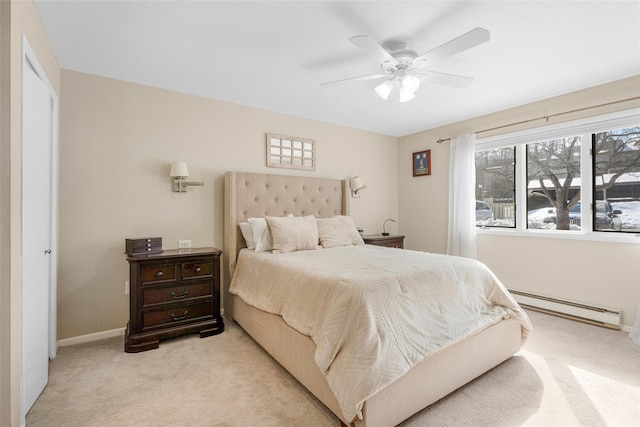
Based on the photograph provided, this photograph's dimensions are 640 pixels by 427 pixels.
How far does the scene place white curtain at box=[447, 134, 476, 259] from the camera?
4051 mm

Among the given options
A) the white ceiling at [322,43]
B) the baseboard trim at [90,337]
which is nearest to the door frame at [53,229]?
the baseboard trim at [90,337]

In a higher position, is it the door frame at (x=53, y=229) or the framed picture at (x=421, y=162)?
the framed picture at (x=421, y=162)

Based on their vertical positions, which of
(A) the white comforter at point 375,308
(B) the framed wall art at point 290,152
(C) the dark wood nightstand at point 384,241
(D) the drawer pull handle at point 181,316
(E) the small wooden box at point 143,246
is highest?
(B) the framed wall art at point 290,152

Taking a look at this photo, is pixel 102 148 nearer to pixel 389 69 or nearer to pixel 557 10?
pixel 389 69

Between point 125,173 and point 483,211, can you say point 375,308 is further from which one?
point 483,211

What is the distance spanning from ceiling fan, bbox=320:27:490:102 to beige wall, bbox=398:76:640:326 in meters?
1.73

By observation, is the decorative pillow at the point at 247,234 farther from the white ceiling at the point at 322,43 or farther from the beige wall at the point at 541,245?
the beige wall at the point at 541,245

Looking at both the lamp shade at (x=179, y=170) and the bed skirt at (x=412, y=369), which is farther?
the lamp shade at (x=179, y=170)

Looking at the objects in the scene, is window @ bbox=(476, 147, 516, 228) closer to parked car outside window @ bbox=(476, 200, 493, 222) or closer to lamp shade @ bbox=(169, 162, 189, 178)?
parked car outside window @ bbox=(476, 200, 493, 222)

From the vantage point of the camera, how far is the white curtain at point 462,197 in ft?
13.3

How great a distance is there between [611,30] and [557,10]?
2.01 ft

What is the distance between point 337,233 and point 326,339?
196 cm

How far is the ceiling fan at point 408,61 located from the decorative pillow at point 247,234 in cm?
171

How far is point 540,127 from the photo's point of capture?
3467 mm
